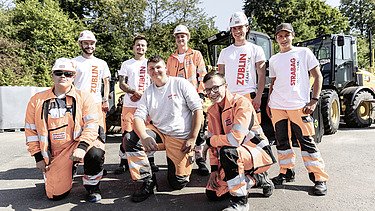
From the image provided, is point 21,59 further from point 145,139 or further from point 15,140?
point 145,139

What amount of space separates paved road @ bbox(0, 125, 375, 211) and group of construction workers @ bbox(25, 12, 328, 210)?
0.40ft

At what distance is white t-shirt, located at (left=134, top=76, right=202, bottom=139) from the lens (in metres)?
3.69

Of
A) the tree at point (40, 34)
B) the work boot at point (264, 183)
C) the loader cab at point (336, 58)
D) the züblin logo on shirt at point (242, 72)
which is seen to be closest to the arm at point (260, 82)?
the züblin logo on shirt at point (242, 72)

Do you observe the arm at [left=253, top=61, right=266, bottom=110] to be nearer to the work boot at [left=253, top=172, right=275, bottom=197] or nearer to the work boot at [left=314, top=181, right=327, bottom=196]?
the work boot at [left=253, top=172, right=275, bottom=197]

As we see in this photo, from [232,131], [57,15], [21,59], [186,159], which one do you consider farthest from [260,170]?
[57,15]

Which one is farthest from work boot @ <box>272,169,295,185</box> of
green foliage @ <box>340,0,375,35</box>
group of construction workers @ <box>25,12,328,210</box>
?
green foliage @ <box>340,0,375,35</box>

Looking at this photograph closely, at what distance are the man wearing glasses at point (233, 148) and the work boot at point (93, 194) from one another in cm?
116

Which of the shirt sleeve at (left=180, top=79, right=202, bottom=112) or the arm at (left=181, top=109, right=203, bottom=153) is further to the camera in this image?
the shirt sleeve at (left=180, top=79, right=202, bottom=112)

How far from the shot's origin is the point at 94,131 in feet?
11.7

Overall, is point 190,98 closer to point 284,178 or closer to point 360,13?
point 284,178

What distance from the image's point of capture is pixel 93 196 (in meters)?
3.47

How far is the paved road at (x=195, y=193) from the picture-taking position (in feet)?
10.6

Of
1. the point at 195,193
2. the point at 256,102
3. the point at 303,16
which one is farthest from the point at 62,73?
the point at 303,16

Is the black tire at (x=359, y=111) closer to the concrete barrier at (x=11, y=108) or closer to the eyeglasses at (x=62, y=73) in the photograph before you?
the eyeglasses at (x=62, y=73)
